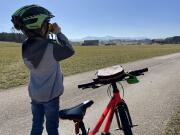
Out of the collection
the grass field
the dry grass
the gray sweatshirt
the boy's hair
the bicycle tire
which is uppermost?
the boy's hair

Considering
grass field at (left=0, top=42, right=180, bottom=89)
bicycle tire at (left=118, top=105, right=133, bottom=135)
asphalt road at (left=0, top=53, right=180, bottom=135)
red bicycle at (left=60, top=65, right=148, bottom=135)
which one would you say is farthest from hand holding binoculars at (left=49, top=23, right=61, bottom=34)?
grass field at (left=0, top=42, right=180, bottom=89)

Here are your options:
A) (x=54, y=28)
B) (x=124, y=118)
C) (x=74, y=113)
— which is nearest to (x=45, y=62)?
(x=54, y=28)

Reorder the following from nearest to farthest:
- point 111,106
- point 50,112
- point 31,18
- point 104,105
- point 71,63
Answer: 1. point 31,18
2. point 111,106
3. point 50,112
4. point 104,105
5. point 71,63

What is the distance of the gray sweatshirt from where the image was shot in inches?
157

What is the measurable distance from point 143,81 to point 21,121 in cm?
814

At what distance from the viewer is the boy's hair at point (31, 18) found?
3795 millimetres

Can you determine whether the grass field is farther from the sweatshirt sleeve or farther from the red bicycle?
the red bicycle

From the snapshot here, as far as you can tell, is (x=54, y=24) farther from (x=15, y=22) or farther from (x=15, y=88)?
(x=15, y=88)

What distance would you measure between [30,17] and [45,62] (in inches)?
20.8

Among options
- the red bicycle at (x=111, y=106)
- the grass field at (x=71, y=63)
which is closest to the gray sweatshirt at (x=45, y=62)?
the red bicycle at (x=111, y=106)

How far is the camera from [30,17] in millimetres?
3795

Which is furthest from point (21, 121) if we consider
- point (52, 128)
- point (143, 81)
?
point (143, 81)

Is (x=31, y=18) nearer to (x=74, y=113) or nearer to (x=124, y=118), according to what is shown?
(x=74, y=113)

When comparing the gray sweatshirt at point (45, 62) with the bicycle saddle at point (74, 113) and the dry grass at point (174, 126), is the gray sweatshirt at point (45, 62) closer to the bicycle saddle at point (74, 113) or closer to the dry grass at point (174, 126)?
the bicycle saddle at point (74, 113)
